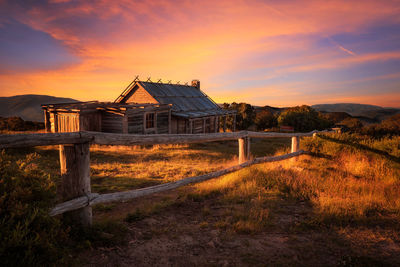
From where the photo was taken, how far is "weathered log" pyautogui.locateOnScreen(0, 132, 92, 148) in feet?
9.18

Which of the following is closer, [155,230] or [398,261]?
[398,261]

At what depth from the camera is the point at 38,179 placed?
9.71 ft

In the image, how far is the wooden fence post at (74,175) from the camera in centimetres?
346

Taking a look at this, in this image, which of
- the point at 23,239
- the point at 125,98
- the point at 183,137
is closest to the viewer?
the point at 23,239

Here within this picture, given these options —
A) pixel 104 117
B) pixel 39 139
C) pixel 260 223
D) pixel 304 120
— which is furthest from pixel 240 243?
pixel 304 120

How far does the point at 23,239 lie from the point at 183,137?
3244 mm

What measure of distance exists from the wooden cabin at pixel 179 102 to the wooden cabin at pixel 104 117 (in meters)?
2.51

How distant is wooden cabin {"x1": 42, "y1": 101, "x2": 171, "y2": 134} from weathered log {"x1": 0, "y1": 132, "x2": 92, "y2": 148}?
14.8 meters

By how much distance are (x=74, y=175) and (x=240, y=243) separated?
260cm

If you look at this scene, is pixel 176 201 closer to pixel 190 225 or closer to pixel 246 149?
pixel 190 225

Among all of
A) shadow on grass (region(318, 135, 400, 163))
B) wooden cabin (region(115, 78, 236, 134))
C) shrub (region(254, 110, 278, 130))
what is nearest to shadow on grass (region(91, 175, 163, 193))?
shadow on grass (region(318, 135, 400, 163))

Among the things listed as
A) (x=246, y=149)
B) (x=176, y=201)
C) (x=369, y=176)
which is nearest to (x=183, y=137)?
(x=176, y=201)

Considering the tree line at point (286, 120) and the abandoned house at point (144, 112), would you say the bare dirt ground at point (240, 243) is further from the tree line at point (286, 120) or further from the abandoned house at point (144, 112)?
the tree line at point (286, 120)

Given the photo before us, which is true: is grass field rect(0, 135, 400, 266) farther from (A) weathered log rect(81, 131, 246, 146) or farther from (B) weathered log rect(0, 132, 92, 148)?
(A) weathered log rect(81, 131, 246, 146)
